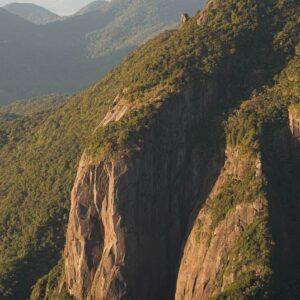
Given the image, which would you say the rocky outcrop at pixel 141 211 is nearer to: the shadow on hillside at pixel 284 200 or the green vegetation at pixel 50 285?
the green vegetation at pixel 50 285

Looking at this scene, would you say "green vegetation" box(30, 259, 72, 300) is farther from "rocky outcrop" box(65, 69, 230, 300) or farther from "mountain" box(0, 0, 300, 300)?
"rocky outcrop" box(65, 69, 230, 300)

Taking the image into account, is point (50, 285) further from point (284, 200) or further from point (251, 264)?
point (284, 200)

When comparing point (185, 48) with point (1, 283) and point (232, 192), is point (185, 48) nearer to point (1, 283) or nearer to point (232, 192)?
point (232, 192)

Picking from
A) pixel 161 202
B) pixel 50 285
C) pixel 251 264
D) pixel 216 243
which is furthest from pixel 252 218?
pixel 50 285

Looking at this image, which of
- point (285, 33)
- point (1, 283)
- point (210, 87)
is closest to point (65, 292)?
point (1, 283)

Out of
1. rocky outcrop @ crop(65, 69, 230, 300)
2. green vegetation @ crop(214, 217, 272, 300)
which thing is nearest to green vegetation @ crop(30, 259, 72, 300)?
rocky outcrop @ crop(65, 69, 230, 300)

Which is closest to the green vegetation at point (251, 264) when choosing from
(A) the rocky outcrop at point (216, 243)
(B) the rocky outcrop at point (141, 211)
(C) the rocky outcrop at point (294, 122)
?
(A) the rocky outcrop at point (216, 243)
